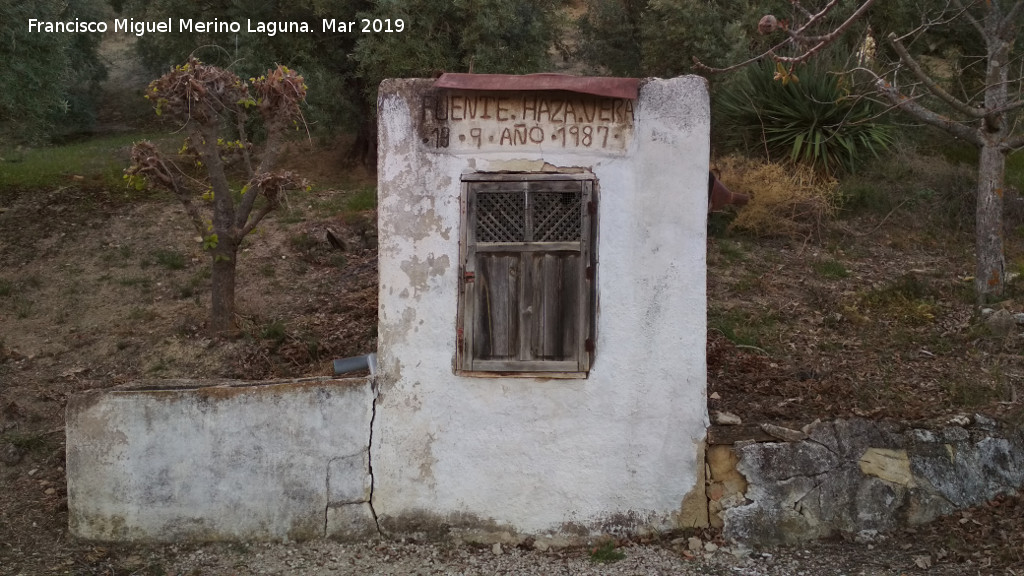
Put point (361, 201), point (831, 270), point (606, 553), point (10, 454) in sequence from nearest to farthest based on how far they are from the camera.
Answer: point (606, 553), point (10, 454), point (831, 270), point (361, 201)

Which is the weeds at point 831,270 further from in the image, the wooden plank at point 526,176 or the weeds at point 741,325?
the wooden plank at point 526,176

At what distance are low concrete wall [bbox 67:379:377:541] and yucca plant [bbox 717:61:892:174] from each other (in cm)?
766

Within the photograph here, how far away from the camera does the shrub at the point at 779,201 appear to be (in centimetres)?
1035

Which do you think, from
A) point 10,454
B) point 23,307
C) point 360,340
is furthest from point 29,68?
point 10,454

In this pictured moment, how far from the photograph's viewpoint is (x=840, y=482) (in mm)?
5254

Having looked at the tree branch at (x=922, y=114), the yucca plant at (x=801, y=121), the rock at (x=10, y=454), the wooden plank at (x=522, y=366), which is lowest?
the rock at (x=10, y=454)

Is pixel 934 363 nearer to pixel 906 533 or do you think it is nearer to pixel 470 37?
pixel 906 533

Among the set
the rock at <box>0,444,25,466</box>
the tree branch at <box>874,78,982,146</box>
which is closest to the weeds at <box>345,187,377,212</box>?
the rock at <box>0,444,25,466</box>

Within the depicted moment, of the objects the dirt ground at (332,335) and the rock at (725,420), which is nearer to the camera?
the dirt ground at (332,335)

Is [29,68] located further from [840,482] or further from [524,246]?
[840,482]

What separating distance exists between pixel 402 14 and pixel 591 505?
8.31 m

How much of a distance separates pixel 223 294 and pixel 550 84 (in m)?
4.20

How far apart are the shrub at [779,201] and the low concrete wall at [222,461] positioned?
6.52 m

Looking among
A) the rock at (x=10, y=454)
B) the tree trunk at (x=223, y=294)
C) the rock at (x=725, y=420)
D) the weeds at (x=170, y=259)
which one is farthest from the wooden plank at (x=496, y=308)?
the weeds at (x=170, y=259)
